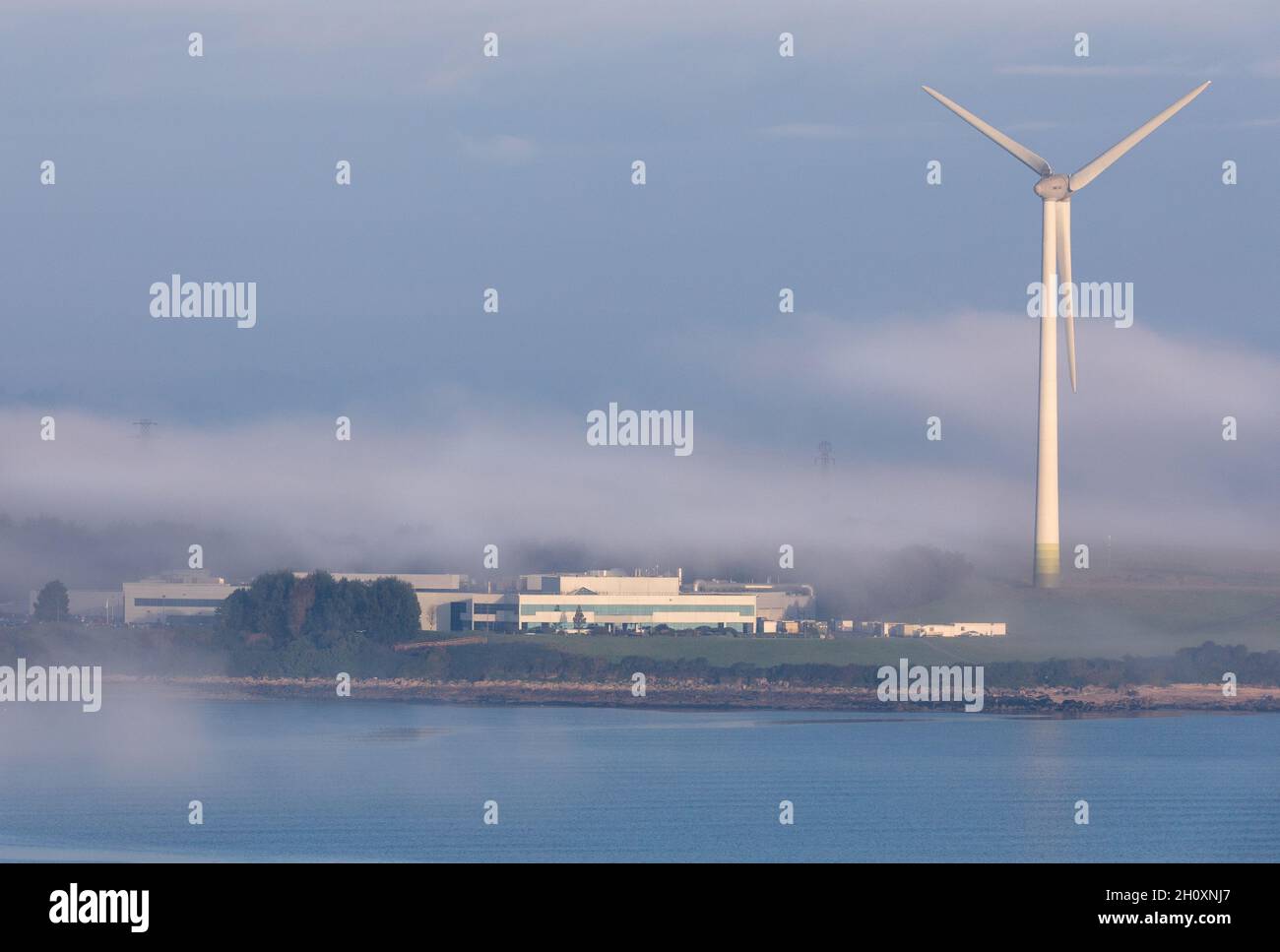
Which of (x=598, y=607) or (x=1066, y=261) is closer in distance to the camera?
(x=1066, y=261)

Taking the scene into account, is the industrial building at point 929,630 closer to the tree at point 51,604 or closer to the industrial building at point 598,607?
the industrial building at point 598,607

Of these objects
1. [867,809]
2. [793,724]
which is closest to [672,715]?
[793,724]

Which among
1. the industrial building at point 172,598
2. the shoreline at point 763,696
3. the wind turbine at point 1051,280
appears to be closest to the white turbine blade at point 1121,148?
the wind turbine at point 1051,280

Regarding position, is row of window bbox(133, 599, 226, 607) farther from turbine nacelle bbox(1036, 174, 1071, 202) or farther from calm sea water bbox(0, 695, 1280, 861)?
turbine nacelle bbox(1036, 174, 1071, 202)

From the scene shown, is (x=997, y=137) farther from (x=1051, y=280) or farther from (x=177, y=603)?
(x=177, y=603)

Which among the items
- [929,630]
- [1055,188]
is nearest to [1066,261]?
[1055,188]
